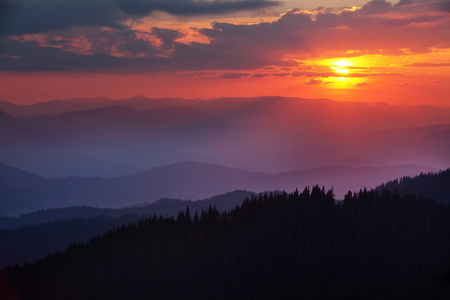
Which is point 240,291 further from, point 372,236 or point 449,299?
point 449,299

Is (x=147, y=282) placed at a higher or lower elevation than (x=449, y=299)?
lower

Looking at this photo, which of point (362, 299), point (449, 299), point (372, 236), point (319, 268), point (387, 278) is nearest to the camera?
point (449, 299)

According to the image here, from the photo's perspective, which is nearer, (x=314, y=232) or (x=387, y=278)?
(x=387, y=278)

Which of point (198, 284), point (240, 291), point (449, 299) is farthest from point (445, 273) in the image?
point (198, 284)

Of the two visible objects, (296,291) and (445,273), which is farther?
(296,291)

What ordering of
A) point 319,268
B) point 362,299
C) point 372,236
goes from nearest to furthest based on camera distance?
point 362,299 < point 319,268 < point 372,236

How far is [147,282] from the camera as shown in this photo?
19738 centimetres

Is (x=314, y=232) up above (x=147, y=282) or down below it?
above

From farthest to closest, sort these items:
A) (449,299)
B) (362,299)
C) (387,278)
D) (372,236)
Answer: (372,236) → (387,278) → (362,299) → (449,299)

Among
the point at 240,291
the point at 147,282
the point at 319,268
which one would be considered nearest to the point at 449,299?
the point at 319,268

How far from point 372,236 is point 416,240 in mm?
14230

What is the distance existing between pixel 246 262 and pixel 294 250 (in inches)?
634

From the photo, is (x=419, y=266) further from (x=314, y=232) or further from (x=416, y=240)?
(x=314, y=232)

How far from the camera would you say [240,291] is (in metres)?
178
